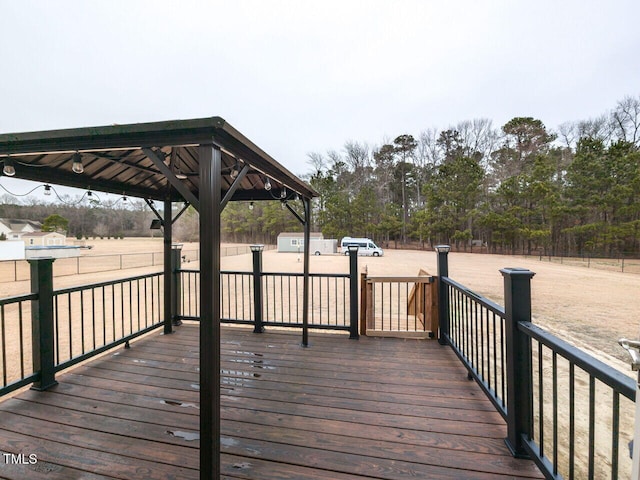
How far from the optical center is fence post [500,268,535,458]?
1624mm

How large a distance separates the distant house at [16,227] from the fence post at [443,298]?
119 feet

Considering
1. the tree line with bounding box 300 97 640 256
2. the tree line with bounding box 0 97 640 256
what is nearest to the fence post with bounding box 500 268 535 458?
the tree line with bounding box 0 97 640 256

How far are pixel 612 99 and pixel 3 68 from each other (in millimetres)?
44008

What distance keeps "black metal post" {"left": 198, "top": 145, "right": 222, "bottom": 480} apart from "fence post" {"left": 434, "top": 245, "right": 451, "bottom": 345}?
2.65 metres

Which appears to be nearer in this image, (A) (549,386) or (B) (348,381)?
(B) (348,381)

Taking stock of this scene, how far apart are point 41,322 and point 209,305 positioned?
1973 millimetres

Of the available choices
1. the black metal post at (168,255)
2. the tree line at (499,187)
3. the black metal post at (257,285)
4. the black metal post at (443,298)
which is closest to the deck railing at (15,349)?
the black metal post at (168,255)

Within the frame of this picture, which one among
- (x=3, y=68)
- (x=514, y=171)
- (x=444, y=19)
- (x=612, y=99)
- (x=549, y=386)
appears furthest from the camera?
(x=514, y=171)

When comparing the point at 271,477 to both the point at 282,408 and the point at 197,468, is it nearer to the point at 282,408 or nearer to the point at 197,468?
the point at 197,468

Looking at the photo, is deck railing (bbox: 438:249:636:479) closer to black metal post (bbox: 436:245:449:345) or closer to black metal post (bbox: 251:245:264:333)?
black metal post (bbox: 436:245:449:345)

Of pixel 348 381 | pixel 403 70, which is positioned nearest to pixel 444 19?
pixel 403 70

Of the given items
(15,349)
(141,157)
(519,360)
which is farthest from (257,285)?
(15,349)

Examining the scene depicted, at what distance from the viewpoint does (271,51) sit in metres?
16.8

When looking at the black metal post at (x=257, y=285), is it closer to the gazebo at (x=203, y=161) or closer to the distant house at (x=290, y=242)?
the gazebo at (x=203, y=161)
